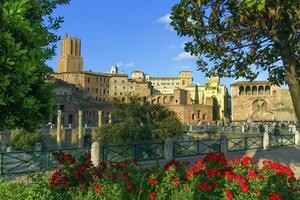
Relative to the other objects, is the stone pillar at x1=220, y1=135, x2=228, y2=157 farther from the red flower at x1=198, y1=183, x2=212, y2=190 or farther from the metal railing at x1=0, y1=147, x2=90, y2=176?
the red flower at x1=198, y1=183, x2=212, y2=190

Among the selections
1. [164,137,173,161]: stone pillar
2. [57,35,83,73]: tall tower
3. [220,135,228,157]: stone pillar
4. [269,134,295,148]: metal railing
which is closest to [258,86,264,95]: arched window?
[57,35,83,73]: tall tower

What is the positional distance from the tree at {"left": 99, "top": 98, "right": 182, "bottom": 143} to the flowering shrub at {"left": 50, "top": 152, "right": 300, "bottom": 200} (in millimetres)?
21207

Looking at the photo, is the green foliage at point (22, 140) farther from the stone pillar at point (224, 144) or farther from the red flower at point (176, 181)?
the red flower at point (176, 181)

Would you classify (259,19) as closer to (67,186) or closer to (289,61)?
(289,61)

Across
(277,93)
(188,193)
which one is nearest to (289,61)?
(188,193)

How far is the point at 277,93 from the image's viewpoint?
3445 inches

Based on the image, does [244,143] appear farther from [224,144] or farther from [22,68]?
[22,68]

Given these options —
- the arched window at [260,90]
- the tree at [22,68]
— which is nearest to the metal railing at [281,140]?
the tree at [22,68]

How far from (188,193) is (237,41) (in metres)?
3.78

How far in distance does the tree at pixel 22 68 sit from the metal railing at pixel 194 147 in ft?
44.5

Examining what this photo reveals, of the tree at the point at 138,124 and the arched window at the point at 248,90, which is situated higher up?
the arched window at the point at 248,90

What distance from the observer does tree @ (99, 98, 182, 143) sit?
3197 cm

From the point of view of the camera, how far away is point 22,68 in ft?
16.4

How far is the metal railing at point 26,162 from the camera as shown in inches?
551
